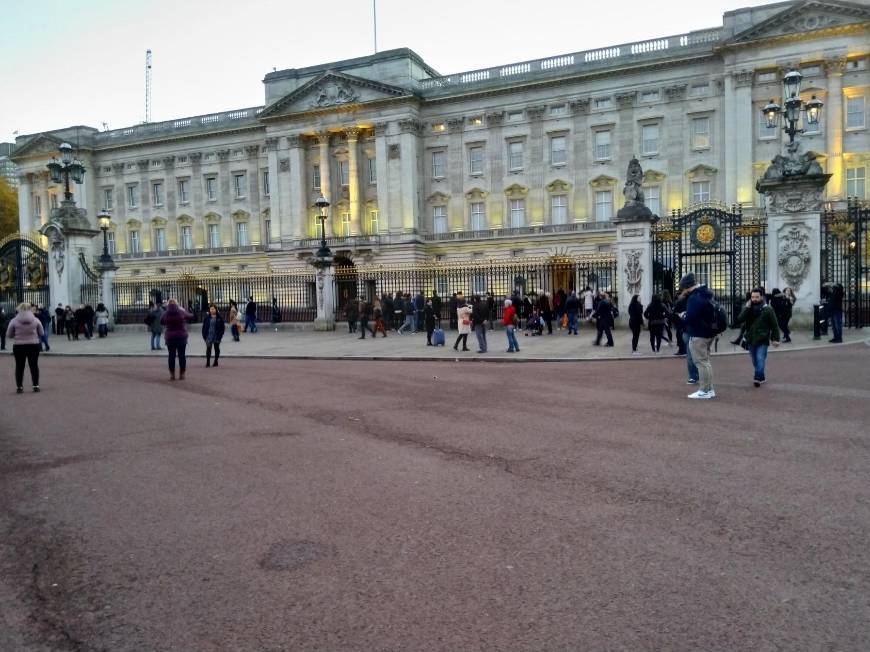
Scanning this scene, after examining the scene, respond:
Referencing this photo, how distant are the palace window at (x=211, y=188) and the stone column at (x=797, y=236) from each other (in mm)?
56206

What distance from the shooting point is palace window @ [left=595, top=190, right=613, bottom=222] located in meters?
52.0

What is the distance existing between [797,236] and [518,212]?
119ft

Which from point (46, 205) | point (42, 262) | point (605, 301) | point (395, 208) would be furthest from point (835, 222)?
point (46, 205)

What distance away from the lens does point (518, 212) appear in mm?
55000

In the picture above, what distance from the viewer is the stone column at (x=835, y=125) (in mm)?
43562

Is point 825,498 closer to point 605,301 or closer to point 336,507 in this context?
point 336,507

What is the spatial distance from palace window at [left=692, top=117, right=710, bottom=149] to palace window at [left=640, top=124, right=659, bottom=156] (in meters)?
2.57

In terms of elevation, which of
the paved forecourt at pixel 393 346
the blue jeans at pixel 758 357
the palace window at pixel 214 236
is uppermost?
the palace window at pixel 214 236

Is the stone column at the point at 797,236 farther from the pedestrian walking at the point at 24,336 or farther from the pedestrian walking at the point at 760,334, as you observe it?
the pedestrian walking at the point at 24,336

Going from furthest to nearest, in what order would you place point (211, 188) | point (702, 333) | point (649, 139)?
point (211, 188) → point (649, 139) → point (702, 333)

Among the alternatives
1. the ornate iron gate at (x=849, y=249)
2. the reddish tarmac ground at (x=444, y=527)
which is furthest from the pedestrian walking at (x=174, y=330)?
the ornate iron gate at (x=849, y=249)

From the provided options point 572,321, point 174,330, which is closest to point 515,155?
point 572,321

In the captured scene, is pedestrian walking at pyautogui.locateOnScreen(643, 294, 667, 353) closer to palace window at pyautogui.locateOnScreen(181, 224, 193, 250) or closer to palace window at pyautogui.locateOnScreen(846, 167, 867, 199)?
palace window at pyautogui.locateOnScreen(846, 167, 867, 199)

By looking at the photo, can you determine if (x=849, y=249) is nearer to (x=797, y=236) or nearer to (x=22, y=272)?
(x=797, y=236)
